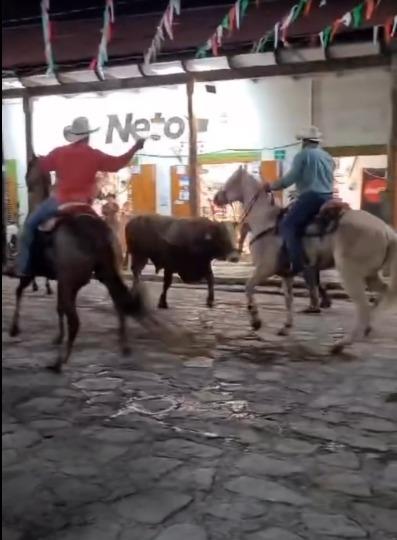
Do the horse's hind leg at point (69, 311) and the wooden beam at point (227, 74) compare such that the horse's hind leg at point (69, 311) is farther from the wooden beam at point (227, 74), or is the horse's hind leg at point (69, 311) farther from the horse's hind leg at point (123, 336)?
the wooden beam at point (227, 74)

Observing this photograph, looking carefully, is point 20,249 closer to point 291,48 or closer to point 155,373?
point 155,373

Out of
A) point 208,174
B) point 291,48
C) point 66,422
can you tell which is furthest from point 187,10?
point 66,422

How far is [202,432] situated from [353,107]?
769mm

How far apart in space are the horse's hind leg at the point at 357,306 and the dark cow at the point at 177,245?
13.7 inches

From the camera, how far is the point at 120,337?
1.46m

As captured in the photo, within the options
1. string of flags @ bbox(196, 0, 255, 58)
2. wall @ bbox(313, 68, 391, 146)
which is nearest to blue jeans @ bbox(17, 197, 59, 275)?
string of flags @ bbox(196, 0, 255, 58)

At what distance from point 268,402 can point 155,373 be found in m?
0.31

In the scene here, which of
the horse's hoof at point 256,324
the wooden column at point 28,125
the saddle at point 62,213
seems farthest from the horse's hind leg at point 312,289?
the wooden column at point 28,125

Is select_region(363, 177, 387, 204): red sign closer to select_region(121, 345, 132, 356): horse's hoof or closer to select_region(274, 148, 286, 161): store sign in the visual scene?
select_region(274, 148, 286, 161): store sign

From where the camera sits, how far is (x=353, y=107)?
1428mm

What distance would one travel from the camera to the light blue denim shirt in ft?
4.72

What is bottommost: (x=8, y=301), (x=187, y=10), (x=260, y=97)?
(x=8, y=301)

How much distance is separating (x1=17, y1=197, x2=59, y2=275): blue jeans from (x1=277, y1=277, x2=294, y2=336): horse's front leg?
25.2 inches

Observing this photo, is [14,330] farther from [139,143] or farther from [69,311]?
[139,143]
